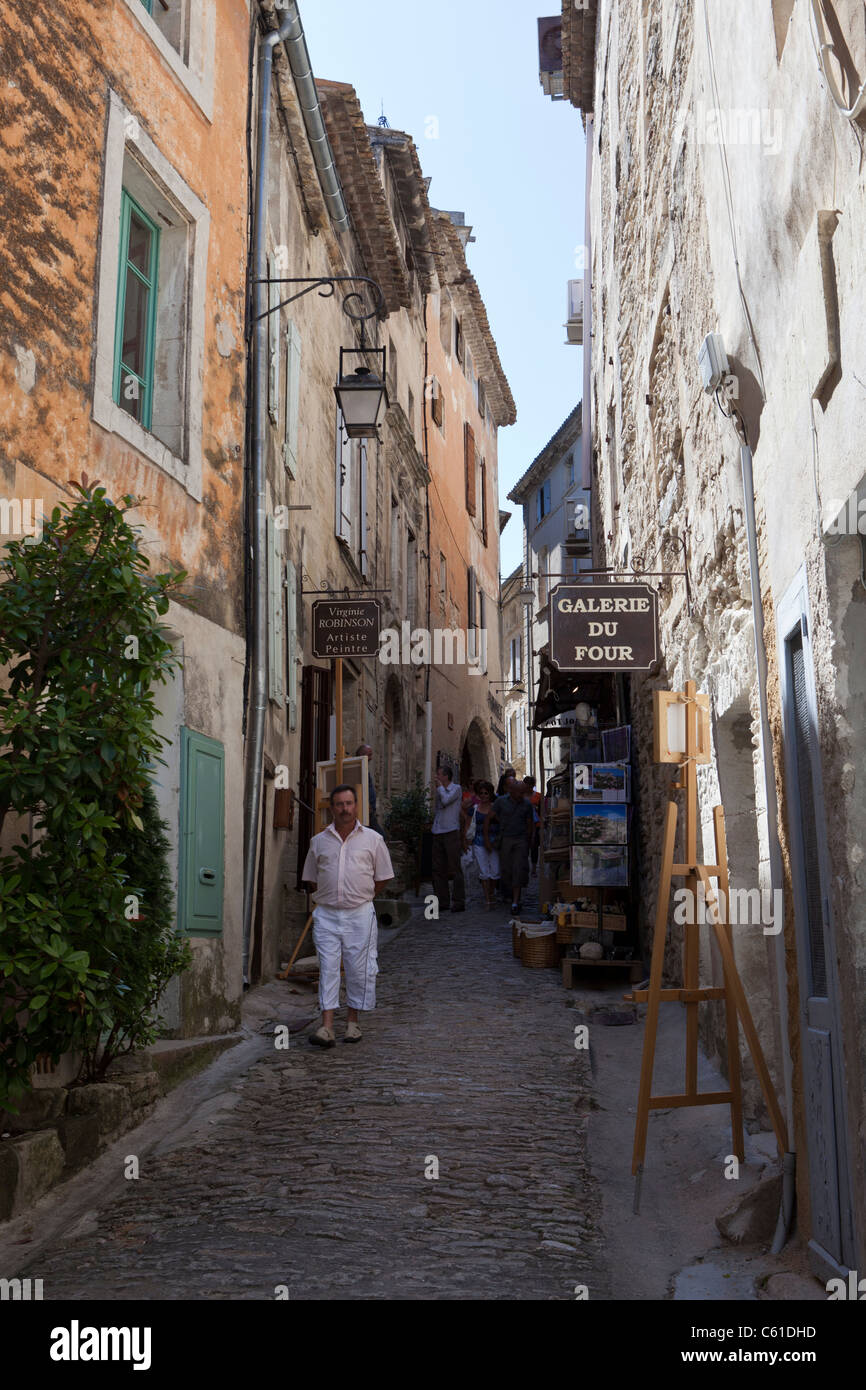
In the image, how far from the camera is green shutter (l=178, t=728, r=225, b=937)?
7773 mm

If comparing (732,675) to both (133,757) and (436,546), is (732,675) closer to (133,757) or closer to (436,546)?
(133,757)

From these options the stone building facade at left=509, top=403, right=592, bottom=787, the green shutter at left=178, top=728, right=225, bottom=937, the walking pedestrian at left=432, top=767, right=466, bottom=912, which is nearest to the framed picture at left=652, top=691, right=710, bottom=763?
the green shutter at left=178, top=728, right=225, bottom=937

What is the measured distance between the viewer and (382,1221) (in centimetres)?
482

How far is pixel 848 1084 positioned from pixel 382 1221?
1904mm

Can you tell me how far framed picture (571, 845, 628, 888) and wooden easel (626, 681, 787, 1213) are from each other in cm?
502

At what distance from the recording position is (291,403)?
11.5m

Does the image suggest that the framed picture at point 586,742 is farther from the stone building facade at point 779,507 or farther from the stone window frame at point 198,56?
the stone window frame at point 198,56

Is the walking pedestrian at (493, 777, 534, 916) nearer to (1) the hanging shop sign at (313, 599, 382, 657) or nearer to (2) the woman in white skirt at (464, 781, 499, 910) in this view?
(2) the woman in white skirt at (464, 781, 499, 910)

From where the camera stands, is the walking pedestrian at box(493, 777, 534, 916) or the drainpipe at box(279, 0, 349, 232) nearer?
the drainpipe at box(279, 0, 349, 232)

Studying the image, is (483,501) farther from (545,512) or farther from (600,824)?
(600,824)

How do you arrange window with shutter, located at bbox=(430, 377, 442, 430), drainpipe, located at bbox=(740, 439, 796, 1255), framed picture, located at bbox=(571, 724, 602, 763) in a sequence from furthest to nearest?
window with shutter, located at bbox=(430, 377, 442, 430)
framed picture, located at bbox=(571, 724, 602, 763)
drainpipe, located at bbox=(740, 439, 796, 1255)

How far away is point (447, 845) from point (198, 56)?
858 centimetres

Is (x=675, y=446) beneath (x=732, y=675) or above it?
above

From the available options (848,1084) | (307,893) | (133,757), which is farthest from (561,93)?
(848,1084)
